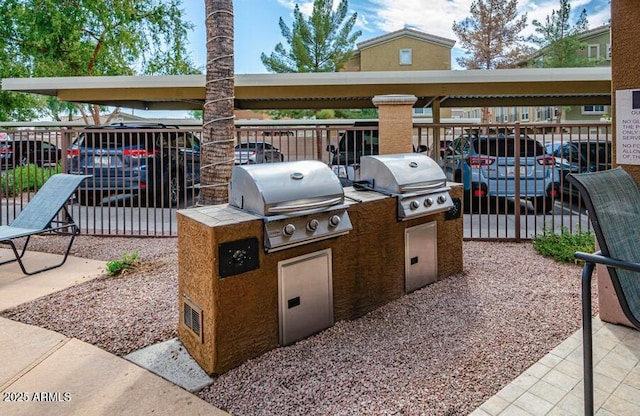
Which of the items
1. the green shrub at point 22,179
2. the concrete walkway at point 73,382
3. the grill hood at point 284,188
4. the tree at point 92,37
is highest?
the tree at point 92,37

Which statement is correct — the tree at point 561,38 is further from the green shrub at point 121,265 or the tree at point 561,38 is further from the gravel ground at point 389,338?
the green shrub at point 121,265

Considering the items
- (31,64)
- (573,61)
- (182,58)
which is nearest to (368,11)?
(573,61)

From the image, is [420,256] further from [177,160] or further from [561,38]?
[561,38]

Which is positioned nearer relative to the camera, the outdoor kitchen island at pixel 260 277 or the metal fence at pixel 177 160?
the outdoor kitchen island at pixel 260 277

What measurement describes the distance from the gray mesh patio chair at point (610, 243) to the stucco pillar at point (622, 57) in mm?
1068

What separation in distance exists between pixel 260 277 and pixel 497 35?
2819 cm

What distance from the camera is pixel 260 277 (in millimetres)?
2898

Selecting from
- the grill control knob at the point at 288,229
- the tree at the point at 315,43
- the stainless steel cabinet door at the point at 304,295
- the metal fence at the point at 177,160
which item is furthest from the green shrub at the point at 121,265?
the tree at the point at 315,43

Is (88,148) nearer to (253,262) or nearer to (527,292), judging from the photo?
(253,262)

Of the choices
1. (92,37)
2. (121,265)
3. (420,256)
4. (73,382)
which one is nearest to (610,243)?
(420,256)

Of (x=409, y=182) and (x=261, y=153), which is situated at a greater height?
(x=261, y=153)

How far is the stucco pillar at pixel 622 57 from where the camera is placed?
3.12 metres

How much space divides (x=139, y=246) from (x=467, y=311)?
457 cm

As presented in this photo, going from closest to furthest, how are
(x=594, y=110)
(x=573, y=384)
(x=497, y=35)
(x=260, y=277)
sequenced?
(x=573, y=384) < (x=260, y=277) < (x=497, y=35) < (x=594, y=110)
